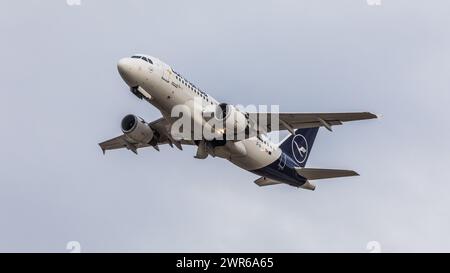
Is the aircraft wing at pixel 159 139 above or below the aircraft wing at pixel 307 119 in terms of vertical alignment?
above

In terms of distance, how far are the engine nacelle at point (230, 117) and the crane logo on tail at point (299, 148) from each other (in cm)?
1225

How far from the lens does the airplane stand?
152 ft

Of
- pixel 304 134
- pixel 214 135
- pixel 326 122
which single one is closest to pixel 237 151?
pixel 214 135

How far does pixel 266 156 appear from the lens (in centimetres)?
5331

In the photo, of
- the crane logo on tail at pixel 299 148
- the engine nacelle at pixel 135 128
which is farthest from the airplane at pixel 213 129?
the crane logo on tail at pixel 299 148

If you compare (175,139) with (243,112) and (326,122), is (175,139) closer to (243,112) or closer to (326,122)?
(243,112)

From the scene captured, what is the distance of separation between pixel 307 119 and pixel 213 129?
5.99 meters

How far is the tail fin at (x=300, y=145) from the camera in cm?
5984

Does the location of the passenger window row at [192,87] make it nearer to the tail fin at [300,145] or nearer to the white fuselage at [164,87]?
the white fuselage at [164,87]

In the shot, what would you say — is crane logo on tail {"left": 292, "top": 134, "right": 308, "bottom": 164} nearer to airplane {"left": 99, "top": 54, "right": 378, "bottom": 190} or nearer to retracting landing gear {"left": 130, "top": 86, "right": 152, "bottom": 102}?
airplane {"left": 99, "top": 54, "right": 378, "bottom": 190}

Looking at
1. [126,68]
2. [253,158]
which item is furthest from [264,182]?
[126,68]

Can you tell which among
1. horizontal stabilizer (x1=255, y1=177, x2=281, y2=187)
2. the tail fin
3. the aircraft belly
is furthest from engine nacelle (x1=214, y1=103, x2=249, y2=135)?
the tail fin

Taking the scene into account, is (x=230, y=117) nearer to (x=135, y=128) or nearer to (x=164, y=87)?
(x=164, y=87)

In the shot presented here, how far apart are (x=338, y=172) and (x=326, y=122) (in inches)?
257
